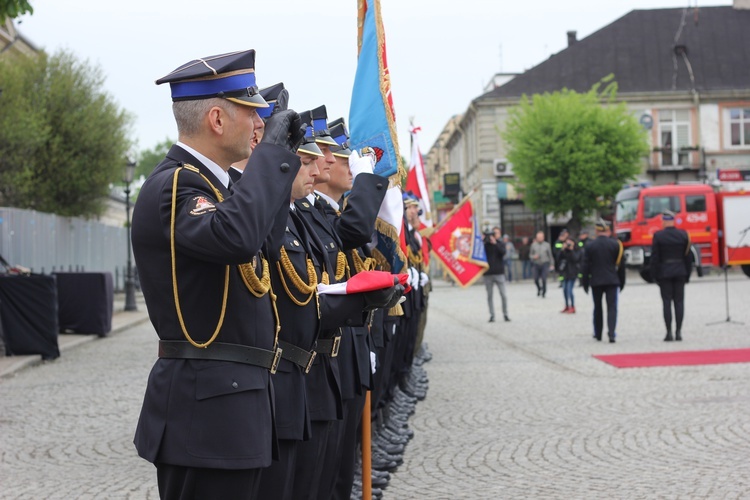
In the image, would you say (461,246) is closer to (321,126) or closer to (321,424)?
(321,126)

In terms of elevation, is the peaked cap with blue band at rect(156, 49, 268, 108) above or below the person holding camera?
above

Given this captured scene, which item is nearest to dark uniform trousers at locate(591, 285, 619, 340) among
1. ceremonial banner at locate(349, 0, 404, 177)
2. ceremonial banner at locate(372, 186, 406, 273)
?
ceremonial banner at locate(372, 186, 406, 273)

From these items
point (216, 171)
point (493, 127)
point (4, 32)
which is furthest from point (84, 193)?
point (216, 171)

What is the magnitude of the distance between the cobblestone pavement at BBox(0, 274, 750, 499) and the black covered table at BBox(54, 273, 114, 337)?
321 cm

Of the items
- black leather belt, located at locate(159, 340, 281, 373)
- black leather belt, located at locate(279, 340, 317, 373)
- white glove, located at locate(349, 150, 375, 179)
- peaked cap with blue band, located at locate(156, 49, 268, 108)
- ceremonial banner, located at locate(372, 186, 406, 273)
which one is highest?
peaked cap with blue band, located at locate(156, 49, 268, 108)

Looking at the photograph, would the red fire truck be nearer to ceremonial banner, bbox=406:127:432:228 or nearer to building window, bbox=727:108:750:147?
building window, bbox=727:108:750:147

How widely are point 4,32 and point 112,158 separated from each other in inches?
194

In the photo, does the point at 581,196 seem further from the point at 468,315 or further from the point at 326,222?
the point at 326,222

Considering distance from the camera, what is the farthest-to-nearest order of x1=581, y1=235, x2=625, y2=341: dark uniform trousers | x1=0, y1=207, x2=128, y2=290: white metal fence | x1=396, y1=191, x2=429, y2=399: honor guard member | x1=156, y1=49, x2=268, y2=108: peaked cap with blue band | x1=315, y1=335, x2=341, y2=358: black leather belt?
1. x1=0, y1=207, x2=128, y2=290: white metal fence
2. x1=581, y1=235, x2=625, y2=341: dark uniform trousers
3. x1=396, y1=191, x2=429, y2=399: honor guard member
4. x1=315, y1=335, x2=341, y2=358: black leather belt
5. x1=156, y1=49, x2=268, y2=108: peaked cap with blue band

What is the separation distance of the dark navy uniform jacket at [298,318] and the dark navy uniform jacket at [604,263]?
1285cm

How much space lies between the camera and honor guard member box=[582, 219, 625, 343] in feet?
53.9

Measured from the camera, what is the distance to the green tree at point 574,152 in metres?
45.0

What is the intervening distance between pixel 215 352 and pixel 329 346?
1314mm

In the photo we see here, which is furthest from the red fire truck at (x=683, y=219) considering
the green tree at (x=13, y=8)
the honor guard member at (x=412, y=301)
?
the green tree at (x=13, y=8)
